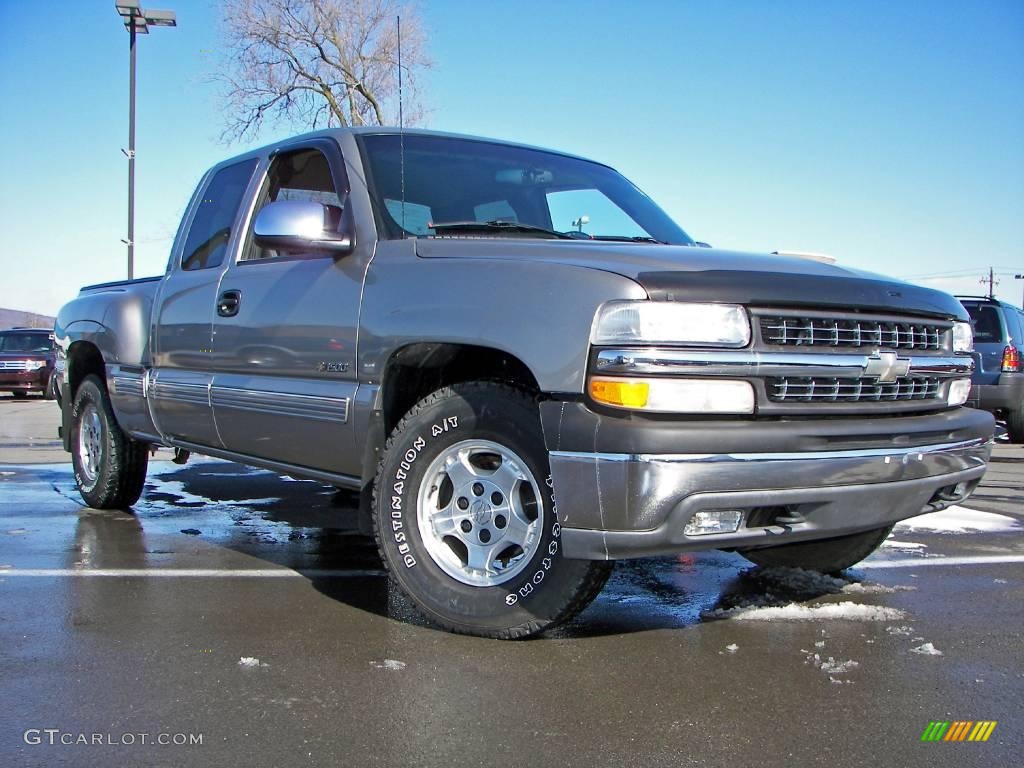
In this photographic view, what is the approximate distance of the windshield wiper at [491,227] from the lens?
3.95 meters

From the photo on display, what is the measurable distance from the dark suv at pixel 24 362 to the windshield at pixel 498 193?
784 inches

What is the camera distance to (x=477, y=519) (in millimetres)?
3422

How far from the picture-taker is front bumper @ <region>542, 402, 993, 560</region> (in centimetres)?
290

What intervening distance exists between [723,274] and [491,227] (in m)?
1.22

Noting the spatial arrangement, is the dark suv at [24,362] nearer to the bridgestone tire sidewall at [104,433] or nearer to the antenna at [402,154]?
the bridgestone tire sidewall at [104,433]

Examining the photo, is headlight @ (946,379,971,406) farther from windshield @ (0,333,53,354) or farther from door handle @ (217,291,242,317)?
windshield @ (0,333,53,354)

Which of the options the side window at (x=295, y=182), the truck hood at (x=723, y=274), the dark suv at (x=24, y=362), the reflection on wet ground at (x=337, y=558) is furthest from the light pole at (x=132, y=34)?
the truck hood at (x=723, y=274)

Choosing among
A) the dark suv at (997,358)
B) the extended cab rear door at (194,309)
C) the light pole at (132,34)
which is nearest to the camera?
the extended cab rear door at (194,309)

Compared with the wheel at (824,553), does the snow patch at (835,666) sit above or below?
below

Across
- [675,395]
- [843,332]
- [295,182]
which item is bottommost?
[675,395]

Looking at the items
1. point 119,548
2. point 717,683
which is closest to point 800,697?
point 717,683

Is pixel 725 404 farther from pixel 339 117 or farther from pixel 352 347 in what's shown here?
pixel 339 117

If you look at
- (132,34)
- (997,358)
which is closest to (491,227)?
(997,358)

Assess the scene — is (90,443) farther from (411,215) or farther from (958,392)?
(958,392)
